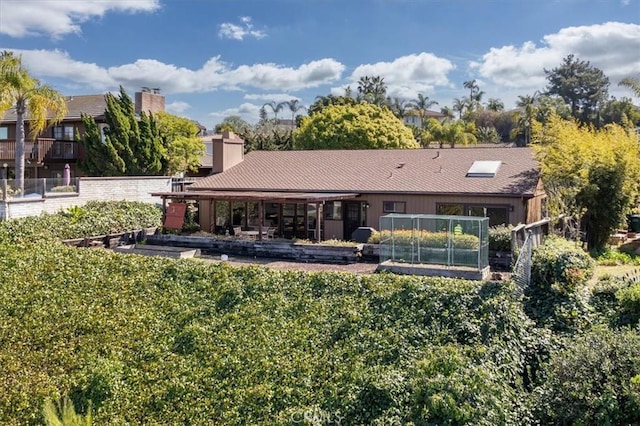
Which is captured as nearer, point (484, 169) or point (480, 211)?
point (480, 211)

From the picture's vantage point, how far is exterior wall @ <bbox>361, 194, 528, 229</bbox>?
1925 centimetres

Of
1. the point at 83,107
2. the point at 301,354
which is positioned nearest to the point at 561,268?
the point at 301,354

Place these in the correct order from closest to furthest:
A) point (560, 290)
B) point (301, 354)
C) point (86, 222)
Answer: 1. point (301, 354)
2. point (560, 290)
3. point (86, 222)

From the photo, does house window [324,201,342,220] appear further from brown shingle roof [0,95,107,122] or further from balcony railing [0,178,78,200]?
brown shingle roof [0,95,107,122]

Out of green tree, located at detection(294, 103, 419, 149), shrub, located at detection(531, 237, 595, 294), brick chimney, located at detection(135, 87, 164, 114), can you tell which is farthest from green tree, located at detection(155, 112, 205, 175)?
shrub, located at detection(531, 237, 595, 294)

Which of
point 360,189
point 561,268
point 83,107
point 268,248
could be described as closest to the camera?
point 561,268

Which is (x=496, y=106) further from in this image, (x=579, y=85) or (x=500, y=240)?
(x=500, y=240)

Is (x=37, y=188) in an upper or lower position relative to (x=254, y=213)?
upper

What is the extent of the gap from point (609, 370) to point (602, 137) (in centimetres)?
1499

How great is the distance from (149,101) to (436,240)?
2692cm

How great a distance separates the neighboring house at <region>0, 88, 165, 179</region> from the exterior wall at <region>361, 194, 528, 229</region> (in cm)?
1737

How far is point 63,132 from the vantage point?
31.2 m

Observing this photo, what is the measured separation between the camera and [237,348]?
454 inches

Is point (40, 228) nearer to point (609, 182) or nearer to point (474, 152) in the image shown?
point (474, 152)
